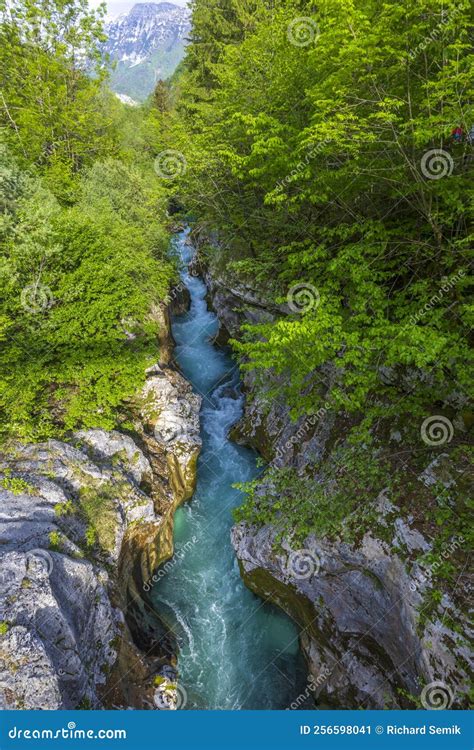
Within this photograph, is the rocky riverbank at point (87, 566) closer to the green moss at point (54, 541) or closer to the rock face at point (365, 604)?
the green moss at point (54, 541)

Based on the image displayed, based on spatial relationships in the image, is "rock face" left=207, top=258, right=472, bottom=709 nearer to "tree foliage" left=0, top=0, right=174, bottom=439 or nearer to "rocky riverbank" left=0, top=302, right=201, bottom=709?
"rocky riverbank" left=0, top=302, right=201, bottom=709

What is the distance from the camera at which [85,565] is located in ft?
24.2

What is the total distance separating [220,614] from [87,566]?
4838 mm

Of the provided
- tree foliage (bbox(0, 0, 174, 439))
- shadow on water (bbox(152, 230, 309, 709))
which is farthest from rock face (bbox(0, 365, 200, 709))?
tree foliage (bbox(0, 0, 174, 439))

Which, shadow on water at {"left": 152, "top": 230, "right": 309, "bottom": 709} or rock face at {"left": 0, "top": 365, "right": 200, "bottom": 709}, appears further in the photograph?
shadow on water at {"left": 152, "top": 230, "right": 309, "bottom": 709}

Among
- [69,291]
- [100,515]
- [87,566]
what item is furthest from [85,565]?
[69,291]

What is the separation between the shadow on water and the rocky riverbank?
2.32 feet

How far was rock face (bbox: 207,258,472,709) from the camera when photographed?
564 centimetres

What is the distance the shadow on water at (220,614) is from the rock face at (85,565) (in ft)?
2.34

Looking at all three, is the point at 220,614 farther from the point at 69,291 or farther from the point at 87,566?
the point at 69,291

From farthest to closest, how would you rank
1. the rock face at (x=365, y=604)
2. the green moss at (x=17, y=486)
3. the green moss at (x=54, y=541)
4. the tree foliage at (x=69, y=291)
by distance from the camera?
the tree foliage at (x=69, y=291), the green moss at (x=17, y=486), the green moss at (x=54, y=541), the rock face at (x=365, y=604)

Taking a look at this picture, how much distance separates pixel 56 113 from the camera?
19328 mm

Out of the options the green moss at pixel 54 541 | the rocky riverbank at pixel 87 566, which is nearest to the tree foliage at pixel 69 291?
the rocky riverbank at pixel 87 566

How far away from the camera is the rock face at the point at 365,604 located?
5.64 meters
